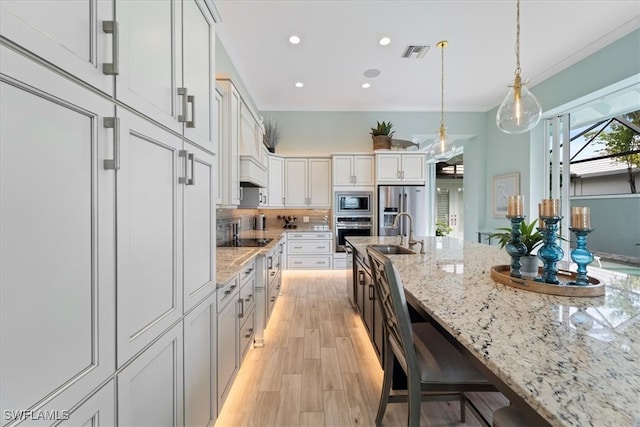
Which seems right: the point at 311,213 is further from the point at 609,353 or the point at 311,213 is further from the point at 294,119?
the point at 609,353

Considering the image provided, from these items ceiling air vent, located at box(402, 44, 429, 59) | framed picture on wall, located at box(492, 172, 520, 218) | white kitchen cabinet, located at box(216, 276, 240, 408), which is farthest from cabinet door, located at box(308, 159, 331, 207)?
white kitchen cabinet, located at box(216, 276, 240, 408)

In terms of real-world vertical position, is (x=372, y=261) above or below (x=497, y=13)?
below

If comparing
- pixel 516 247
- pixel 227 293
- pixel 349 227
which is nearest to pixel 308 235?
pixel 349 227

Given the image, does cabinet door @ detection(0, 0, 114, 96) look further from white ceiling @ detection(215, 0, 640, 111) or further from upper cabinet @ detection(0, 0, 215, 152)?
white ceiling @ detection(215, 0, 640, 111)

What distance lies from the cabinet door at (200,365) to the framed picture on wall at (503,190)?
538 centimetres

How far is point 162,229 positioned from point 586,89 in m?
5.14

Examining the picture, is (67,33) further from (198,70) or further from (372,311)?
(372,311)

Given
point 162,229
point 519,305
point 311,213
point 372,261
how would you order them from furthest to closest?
1. point 311,213
2. point 372,261
3. point 519,305
4. point 162,229

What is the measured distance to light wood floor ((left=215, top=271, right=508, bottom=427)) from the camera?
165 centimetres

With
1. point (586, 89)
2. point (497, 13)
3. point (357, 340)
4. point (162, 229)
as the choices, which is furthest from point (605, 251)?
point (162, 229)

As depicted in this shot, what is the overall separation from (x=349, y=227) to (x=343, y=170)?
111 centimetres

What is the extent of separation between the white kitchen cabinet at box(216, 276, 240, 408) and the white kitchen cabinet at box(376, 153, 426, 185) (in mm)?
3967

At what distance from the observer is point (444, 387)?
119cm

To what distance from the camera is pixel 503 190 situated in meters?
5.14
